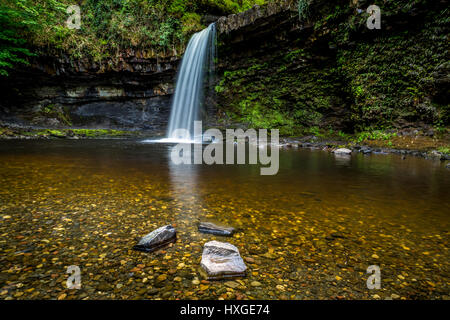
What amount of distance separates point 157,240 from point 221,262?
2.12 ft

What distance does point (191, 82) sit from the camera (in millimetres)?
17344

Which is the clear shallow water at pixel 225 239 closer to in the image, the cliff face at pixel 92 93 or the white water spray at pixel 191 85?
the white water spray at pixel 191 85

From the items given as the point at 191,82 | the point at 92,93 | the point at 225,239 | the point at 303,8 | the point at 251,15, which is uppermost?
the point at 251,15

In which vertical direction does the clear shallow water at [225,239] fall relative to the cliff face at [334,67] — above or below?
below

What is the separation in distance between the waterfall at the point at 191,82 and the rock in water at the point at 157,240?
15393 mm

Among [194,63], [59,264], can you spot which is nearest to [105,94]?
[194,63]

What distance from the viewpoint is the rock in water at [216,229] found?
89.7 inches

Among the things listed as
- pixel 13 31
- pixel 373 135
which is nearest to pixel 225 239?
pixel 373 135

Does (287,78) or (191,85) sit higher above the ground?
(191,85)

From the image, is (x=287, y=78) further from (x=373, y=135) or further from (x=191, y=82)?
(x=191, y=82)

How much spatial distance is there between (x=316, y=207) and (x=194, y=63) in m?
16.6

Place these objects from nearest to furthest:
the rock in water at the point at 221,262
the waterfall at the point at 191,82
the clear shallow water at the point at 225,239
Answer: the clear shallow water at the point at 225,239, the rock in water at the point at 221,262, the waterfall at the point at 191,82

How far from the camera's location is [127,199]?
10.5ft

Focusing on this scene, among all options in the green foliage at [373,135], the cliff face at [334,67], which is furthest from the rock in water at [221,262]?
the cliff face at [334,67]
